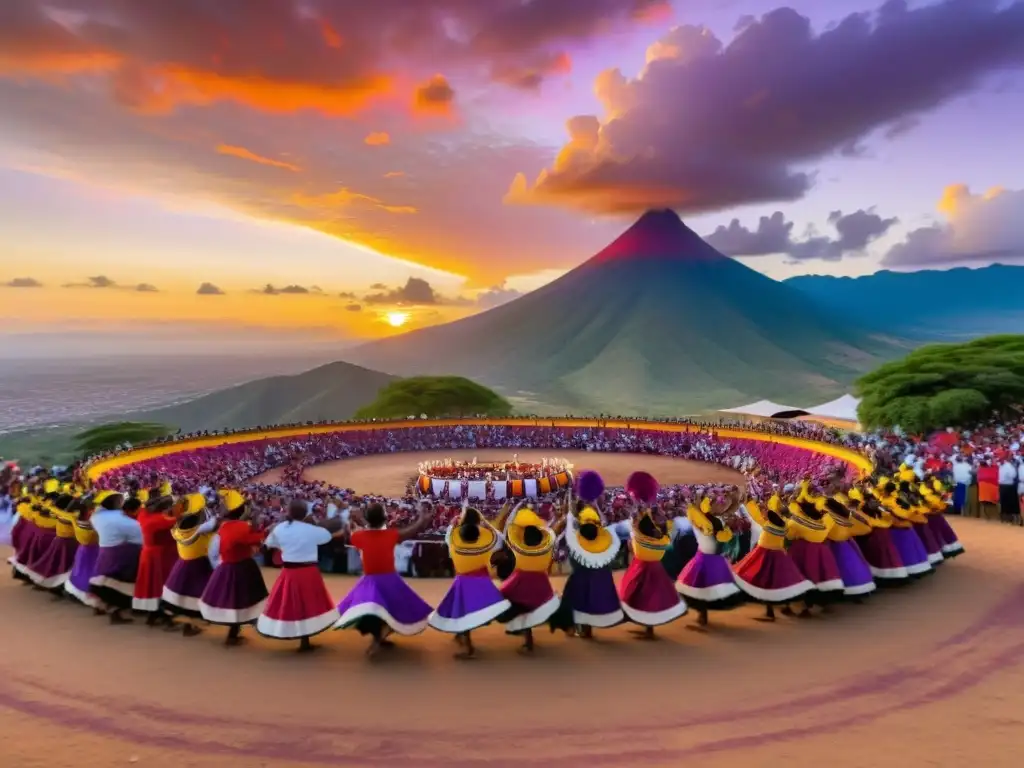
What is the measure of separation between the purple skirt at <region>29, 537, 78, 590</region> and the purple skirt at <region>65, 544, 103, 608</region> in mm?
536

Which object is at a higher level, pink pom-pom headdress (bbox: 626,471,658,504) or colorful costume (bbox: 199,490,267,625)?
pink pom-pom headdress (bbox: 626,471,658,504)

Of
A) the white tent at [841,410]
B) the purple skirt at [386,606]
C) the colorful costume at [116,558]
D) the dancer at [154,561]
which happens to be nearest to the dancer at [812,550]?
the purple skirt at [386,606]

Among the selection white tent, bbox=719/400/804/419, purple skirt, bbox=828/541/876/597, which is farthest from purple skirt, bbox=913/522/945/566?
white tent, bbox=719/400/804/419

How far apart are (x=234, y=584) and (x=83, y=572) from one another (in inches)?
102

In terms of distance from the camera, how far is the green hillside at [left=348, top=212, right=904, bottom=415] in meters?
113

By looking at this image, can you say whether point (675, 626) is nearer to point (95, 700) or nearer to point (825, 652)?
point (825, 652)

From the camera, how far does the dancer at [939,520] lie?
10461 millimetres

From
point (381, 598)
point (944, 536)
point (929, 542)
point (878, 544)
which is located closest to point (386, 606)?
point (381, 598)

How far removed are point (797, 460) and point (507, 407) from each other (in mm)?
38811

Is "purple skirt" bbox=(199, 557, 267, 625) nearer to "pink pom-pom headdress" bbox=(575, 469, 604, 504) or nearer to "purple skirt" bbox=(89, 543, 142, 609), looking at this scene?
"purple skirt" bbox=(89, 543, 142, 609)

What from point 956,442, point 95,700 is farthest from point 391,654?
point 956,442

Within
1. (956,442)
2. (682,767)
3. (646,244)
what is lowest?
(682,767)

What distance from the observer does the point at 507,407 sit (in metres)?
60.8

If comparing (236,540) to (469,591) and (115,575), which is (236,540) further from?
(469,591)
